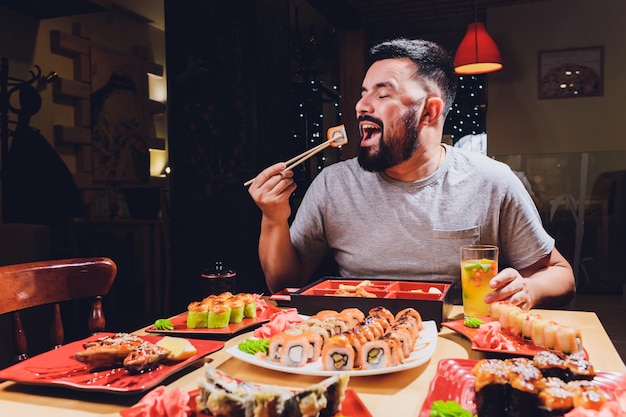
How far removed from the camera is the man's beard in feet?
6.56

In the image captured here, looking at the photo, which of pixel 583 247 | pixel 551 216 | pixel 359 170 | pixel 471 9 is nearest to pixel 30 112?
pixel 359 170

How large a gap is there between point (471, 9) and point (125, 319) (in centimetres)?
457

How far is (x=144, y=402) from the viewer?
0.78m

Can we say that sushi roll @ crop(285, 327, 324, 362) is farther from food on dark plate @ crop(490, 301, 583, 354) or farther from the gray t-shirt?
the gray t-shirt

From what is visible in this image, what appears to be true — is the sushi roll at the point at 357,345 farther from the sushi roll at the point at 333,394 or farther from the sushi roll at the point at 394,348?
the sushi roll at the point at 333,394

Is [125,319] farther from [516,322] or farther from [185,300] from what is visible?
[516,322]

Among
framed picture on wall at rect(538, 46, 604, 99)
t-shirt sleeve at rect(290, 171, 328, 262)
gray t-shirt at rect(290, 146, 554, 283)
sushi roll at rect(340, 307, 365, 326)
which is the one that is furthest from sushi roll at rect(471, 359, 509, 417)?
framed picture on wall at rect(538, 46, 604, 99)

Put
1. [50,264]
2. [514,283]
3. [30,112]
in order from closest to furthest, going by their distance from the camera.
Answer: [514,283] < [50,264] < [30,112]

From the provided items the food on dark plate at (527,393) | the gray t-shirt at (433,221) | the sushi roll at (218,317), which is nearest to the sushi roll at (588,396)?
the food on dark plate at (527,393)

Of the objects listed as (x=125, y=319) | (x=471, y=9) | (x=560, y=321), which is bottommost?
(x=125, y=319)

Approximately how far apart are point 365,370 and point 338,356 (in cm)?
6

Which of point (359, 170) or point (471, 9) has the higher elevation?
point (471, 9)

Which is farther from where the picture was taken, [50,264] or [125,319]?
[125,319]

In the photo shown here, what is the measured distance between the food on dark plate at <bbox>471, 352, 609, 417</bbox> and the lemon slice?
54cm
